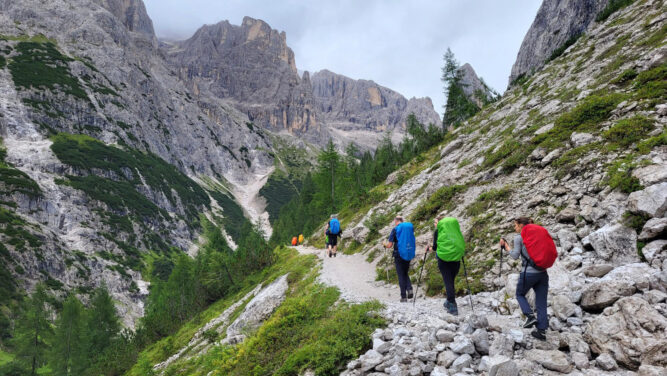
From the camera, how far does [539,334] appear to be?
18.7ft

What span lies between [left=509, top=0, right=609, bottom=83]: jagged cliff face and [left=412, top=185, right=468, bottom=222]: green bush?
38818 mm

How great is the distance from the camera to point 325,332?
7992 mm

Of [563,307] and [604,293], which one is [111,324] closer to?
[563,307]

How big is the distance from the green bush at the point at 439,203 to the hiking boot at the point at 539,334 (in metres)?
12.6

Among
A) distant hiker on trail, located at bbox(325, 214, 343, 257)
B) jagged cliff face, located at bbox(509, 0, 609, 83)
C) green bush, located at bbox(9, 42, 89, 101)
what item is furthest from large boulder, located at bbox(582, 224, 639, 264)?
green bush, located at bbox(9, 42, 89, 101)

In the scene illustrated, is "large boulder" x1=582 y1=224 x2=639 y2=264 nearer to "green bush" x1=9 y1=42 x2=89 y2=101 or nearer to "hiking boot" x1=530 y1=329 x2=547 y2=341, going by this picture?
"hiking boot" x1=530 y1=329 x2=547 y2=341

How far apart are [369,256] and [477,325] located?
12864mm

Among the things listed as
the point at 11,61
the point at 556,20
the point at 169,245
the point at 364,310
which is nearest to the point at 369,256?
the point at 364,310

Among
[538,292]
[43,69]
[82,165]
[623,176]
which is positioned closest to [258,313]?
[538,292]

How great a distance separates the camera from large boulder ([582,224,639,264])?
22.8 feet

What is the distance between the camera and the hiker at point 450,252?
8609mm

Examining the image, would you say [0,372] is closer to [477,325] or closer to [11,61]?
[477,325]

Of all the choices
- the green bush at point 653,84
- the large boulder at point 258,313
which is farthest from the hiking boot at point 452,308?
the green bush at point 653,84

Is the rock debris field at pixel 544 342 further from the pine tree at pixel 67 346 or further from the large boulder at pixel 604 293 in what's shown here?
the pine tree at pixel 67 346
